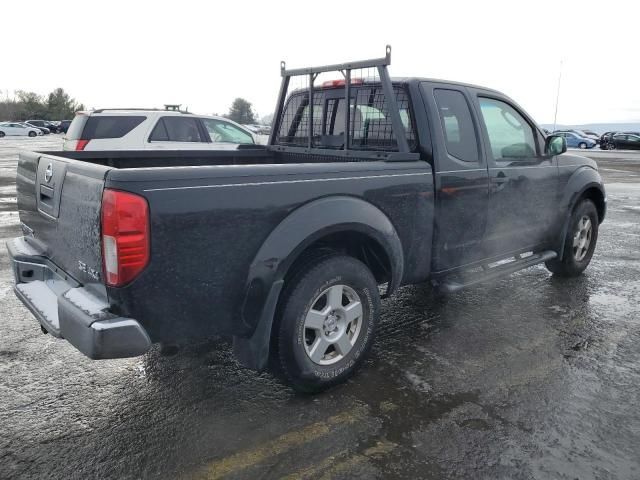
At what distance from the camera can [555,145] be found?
507 cm

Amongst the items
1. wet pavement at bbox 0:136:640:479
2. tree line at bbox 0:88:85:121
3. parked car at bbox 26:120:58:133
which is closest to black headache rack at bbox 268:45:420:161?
wet pavement at bbox 0:136:640:479

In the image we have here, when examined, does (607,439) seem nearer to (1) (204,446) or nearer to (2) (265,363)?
(2) (265,363)

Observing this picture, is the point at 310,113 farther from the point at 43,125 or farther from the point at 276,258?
the point at 43,125

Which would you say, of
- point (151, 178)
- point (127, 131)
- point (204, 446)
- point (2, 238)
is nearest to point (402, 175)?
point (151, 178)

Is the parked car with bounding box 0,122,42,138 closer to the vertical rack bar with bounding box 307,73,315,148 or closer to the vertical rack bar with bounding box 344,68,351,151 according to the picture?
the vertical rack bar with bounding box 307,73,315,148

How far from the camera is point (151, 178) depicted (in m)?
2.50

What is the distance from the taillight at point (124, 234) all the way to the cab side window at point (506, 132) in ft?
10.3

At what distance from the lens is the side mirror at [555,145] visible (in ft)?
16.6

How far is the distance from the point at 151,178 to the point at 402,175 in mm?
1792

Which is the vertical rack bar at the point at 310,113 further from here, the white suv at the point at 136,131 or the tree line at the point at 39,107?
the tree line at the point at 39,107

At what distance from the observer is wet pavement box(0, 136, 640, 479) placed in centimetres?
262

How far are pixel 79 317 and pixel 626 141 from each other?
146 feet

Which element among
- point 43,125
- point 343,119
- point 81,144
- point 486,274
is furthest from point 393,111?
point 43,125

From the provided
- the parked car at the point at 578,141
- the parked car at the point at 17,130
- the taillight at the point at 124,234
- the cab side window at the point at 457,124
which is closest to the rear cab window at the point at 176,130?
the cab side window at the point at 457,124
